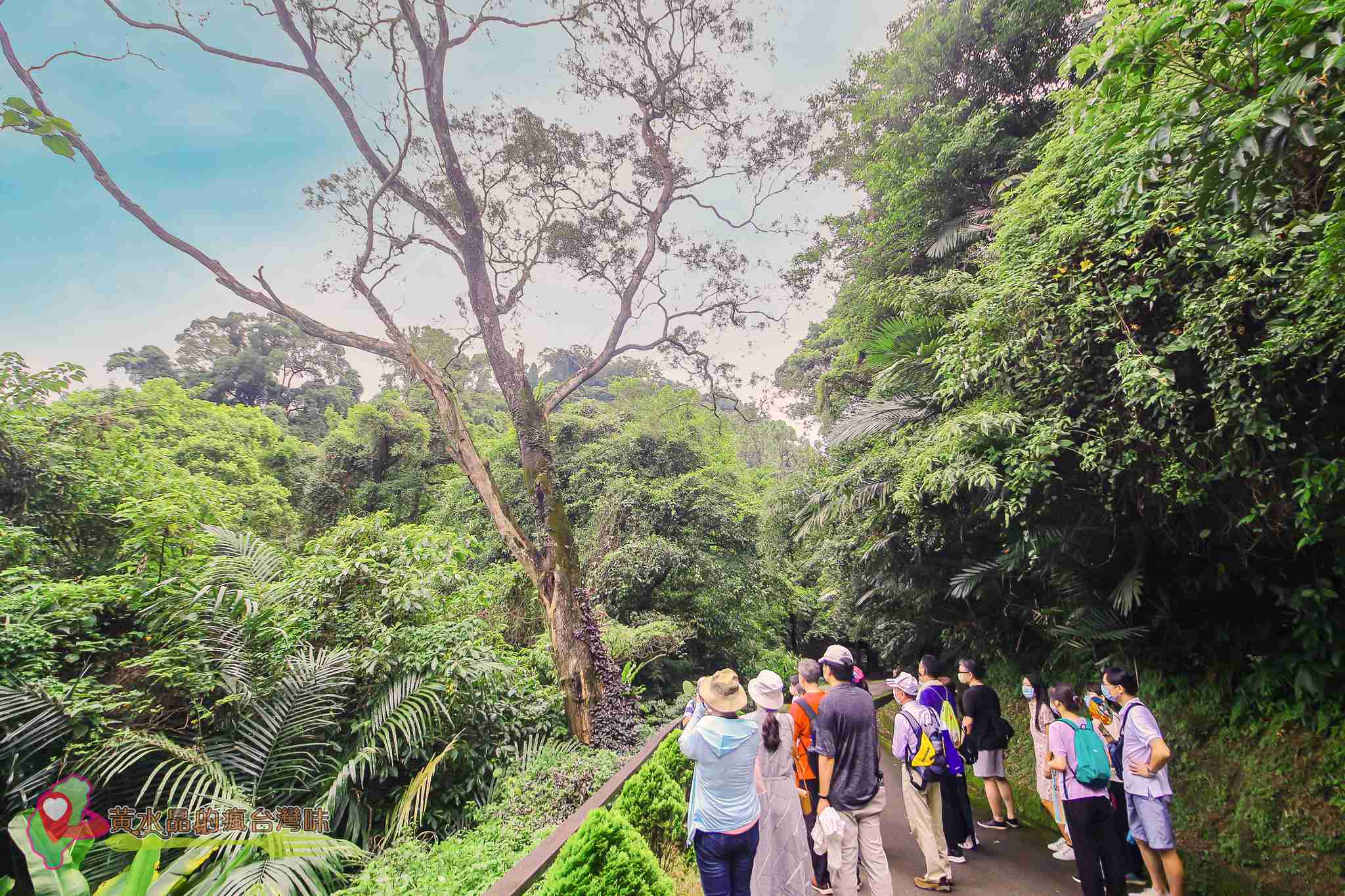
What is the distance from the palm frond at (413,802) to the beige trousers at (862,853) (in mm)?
3653

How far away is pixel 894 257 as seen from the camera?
8.76m

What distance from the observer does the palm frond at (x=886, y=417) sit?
21.2 feet

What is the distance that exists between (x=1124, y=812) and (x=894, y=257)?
7.77 meters

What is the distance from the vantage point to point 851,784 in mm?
3383

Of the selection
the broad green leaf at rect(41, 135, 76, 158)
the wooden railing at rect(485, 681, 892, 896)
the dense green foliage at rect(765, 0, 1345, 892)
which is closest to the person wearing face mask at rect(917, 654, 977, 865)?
the wooden railing at rect(485, 681, 892, 896)

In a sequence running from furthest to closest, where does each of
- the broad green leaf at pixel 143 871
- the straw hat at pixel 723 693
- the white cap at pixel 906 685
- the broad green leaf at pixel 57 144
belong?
the white cap at pixel 906 685
the straw hat at pixel 723 693
the broad green leaf at pixel 143 871
the broad green leaf at pixel 57 144

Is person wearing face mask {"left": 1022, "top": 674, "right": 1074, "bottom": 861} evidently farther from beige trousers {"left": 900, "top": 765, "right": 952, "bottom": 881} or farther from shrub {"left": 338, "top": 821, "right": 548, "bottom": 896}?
shrub {"left": 338, "top": 821, "right": 548, "bottom": 896}

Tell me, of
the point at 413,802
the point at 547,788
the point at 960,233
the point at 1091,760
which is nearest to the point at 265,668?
the point at 413,802

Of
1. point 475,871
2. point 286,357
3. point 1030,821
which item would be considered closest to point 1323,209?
point 1030,821

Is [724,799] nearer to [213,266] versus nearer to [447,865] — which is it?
[447,865]

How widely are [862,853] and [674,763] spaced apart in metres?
1.82

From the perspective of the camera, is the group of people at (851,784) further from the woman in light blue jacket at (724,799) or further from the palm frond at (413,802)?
the palm frond at (413,802)

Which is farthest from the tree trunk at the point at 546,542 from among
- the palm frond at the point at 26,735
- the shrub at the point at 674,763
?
the palm frond at the point at 26,735

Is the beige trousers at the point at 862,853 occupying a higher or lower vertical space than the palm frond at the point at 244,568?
lower
